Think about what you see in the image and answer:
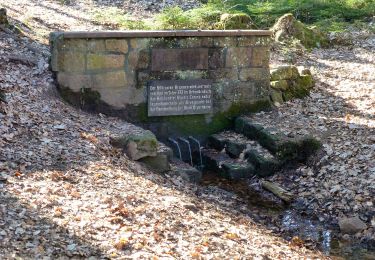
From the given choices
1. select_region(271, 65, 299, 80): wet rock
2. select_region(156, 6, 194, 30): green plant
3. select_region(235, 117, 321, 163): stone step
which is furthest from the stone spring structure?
select_region(156, 6, 194, 30): green plant

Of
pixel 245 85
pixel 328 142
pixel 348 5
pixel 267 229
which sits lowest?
pixel 267 229

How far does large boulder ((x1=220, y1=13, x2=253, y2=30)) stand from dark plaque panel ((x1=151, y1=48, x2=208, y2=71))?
13.9 ft

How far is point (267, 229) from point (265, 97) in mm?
3484

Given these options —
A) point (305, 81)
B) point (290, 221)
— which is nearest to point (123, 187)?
point (290, 221)

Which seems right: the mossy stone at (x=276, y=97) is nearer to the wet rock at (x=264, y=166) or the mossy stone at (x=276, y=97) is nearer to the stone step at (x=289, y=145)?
the stone step at (x=289, y=145)

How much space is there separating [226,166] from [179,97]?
146cm

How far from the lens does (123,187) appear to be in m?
5.09

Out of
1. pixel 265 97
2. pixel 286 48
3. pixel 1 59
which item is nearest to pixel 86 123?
pixel 1 59

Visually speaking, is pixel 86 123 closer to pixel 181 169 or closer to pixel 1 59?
pixel 181 169

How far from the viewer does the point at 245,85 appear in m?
8.32

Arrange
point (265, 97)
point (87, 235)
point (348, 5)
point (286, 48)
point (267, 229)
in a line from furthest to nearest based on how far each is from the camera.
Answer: point (348, 5)
point (286, 48)
point (265, 97)
point (267, 229)
point (87, 235)

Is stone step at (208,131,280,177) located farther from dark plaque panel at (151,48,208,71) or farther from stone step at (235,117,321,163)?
dark plaque panel at (151,48,208,71)

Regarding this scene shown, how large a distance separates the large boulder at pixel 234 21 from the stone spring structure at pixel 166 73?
383cm

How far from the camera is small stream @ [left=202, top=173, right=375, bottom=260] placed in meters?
5.19
